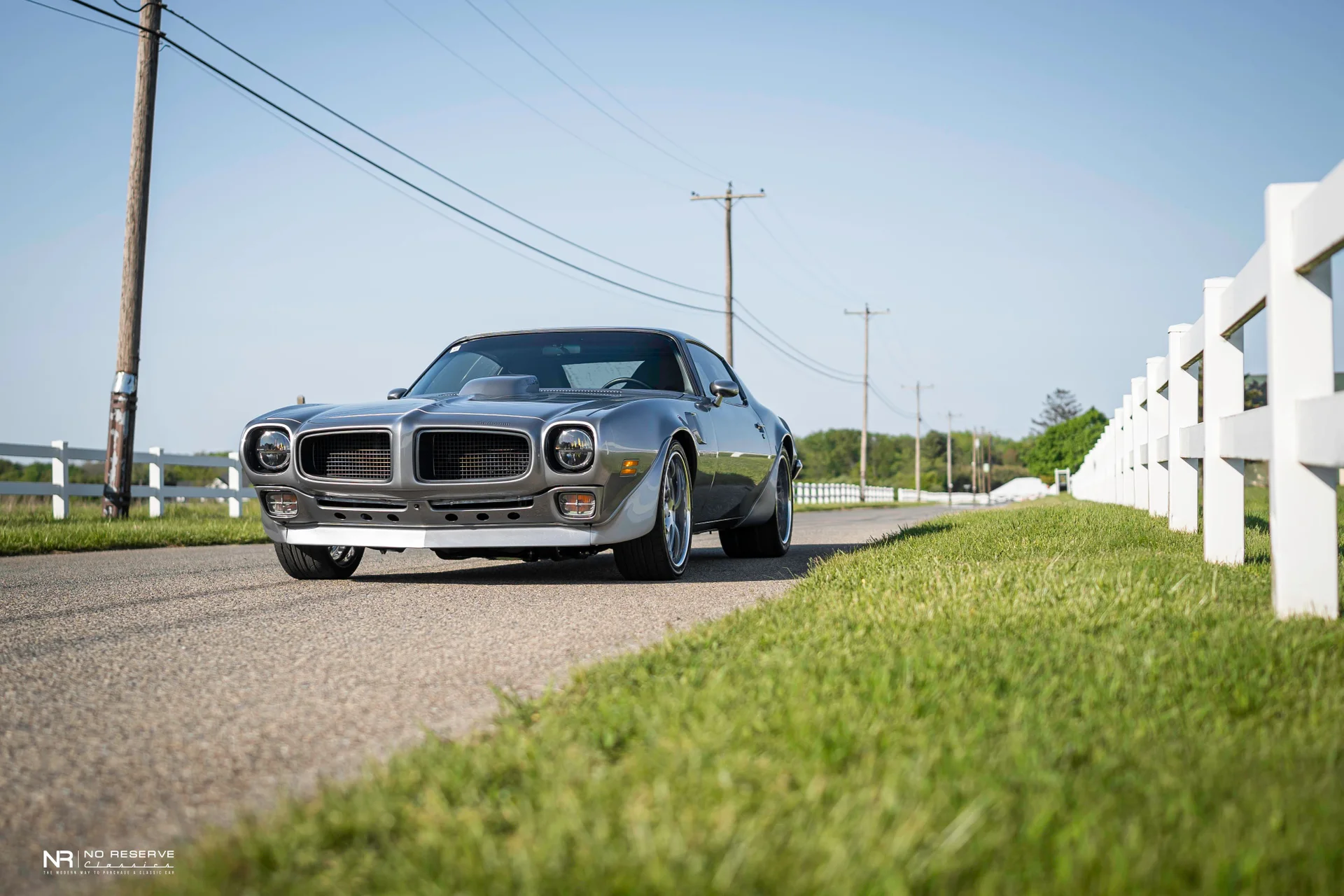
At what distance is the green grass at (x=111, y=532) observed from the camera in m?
8.96

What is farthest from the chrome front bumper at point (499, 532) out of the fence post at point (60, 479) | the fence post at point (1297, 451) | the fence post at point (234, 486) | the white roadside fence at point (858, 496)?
the white roadside fence at point (858, 496)

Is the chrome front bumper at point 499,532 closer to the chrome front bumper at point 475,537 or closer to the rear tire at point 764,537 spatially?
the chrome front bumper at point 475,537

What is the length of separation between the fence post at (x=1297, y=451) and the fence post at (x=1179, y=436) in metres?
2.94

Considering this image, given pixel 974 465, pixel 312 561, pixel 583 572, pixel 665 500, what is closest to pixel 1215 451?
pixel 665 500

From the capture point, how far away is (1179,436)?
6426mm

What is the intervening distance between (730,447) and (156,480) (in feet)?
40.1

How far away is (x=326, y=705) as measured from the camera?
120 inches

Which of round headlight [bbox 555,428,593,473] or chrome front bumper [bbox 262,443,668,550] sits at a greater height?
round headlight [bbox 555,428,593,473]

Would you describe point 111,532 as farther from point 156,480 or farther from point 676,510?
point 156,480

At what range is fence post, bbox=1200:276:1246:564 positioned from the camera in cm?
512

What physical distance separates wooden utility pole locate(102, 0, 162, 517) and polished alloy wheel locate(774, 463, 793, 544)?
8.04 metres

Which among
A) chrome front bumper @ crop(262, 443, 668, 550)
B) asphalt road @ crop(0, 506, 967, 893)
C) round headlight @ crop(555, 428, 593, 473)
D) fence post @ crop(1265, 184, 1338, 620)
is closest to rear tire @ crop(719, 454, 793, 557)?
asphalt road @ crop(0, 506, 967, 893)

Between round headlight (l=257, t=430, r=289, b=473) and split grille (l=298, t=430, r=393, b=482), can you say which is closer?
split grille (l=298, t=430, r=393, b=482)

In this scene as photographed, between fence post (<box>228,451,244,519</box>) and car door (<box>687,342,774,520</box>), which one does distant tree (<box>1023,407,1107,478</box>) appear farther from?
car door (<box>687,342,774,520</box>)
